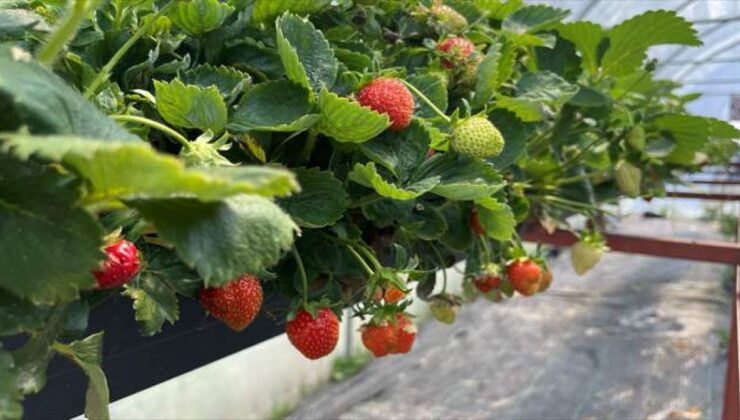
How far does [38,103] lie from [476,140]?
327 mm

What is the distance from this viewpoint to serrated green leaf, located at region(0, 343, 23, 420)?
0.23m

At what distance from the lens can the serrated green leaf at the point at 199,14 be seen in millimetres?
458

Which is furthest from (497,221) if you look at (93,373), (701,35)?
(701,35)

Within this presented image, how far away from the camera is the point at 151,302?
1.26 ft

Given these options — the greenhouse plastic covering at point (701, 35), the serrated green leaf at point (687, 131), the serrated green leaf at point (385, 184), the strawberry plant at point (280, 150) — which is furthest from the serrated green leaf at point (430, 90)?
the greenhouse plastic covering at point (701, 35)

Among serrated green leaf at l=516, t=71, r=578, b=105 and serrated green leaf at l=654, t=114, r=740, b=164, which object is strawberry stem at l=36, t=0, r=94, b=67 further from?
serrated green leaf at l=654, t=114, r=740, b=164

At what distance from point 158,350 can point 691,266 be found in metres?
4.86

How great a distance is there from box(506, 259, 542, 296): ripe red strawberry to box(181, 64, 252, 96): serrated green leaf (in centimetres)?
50

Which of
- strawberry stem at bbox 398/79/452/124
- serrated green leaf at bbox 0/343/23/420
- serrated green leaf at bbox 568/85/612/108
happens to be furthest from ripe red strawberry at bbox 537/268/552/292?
serrated green leaf at bbox 0/343/23/420

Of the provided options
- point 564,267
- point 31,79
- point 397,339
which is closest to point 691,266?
point 564,267

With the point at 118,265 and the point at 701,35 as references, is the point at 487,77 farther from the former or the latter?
the point at 701,35

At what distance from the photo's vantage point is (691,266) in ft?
15.7

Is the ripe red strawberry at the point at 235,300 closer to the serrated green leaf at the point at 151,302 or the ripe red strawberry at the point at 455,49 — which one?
the serrated green leaf at the point at 151,302

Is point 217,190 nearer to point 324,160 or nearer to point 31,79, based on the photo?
point 31,79
